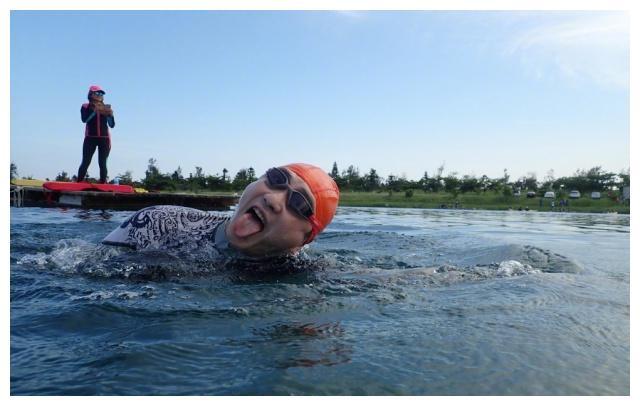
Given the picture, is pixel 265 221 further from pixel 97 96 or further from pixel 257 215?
pixel 97 96

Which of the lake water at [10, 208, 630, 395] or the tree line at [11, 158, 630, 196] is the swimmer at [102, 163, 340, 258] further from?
the tree line at [11, 158, 630, 196]

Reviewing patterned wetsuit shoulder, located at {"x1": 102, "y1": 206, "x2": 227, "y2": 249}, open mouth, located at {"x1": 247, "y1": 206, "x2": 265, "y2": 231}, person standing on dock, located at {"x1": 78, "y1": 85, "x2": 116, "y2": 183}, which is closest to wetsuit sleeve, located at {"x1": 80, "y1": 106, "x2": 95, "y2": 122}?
person standing on dock, located at {"x1": 78, "y1": 85, "x2": 116, "y2": 183}

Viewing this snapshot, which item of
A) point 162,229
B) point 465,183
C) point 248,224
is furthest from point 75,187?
point 465,183

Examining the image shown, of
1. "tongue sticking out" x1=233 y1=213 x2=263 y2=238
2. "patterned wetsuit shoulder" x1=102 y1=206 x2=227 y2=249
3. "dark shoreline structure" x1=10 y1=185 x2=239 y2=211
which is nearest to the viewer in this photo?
"tongue sticking out" x1=233 y1=213 x2=263 y2=238

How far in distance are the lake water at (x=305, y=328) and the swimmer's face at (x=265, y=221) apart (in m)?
0.29

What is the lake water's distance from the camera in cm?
211

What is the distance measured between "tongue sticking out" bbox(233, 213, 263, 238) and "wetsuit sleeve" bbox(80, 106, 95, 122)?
10.6 meters

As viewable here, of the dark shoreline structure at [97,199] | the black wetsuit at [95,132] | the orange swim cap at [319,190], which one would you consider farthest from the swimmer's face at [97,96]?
the orange swim cap at [319,190]

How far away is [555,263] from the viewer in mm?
5523

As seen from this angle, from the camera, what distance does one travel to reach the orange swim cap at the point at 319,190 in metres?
4.57

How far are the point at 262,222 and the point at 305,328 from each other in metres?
1.68

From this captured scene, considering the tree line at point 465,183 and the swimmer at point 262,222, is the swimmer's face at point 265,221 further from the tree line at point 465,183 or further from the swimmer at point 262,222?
the tree line at point 465,183
